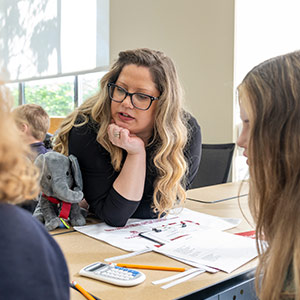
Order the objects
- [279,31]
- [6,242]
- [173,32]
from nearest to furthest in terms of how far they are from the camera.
→ [6,242] → [279,31] → [173,32]

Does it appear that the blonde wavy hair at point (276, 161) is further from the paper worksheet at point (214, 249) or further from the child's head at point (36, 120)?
the child's head at point (36, 120)

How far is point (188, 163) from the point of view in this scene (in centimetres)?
174

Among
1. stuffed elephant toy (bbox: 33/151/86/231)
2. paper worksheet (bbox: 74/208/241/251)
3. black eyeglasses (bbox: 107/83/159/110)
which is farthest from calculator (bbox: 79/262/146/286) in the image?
black eyeglasses (bbox: 107/83/159/110)

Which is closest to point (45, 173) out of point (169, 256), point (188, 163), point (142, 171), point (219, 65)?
point (142, 171)

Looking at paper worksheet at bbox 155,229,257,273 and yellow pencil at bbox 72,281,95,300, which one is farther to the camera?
paper worksheet at bbox 155,229,257,273

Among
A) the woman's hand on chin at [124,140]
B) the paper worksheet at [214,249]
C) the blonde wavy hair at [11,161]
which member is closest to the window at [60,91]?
the woman's hand on chin at [124,140]

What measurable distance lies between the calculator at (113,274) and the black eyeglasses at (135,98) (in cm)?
66

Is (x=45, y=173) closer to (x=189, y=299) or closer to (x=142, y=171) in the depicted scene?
(x=142, y=171)

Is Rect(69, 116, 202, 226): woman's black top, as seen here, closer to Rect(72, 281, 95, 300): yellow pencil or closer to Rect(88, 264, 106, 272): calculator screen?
Rect(88, 264, 106, 272): calculator screen

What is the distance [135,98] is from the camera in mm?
1507

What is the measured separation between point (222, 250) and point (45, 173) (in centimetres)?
64

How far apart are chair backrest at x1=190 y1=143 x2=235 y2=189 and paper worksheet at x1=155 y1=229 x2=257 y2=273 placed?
4.11 ft

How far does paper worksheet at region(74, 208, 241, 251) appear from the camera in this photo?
1266 millimetres

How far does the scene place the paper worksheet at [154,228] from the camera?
1.27m
